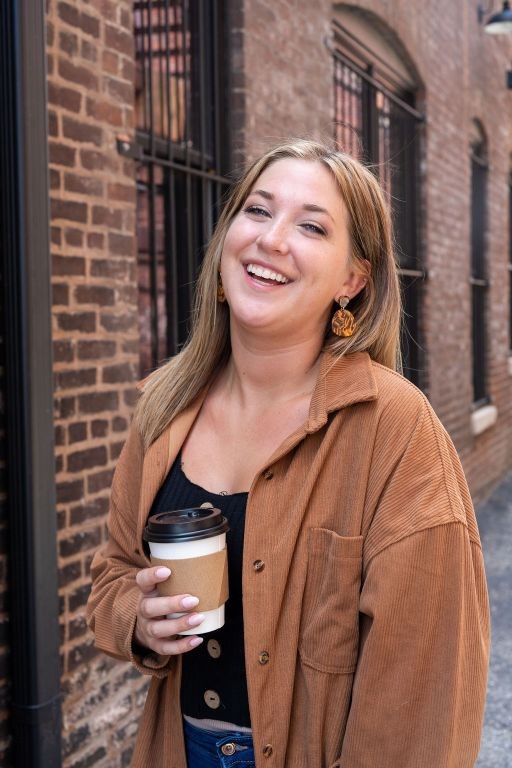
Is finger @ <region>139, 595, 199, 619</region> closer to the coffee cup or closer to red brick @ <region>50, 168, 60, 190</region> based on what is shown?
the coffee cup

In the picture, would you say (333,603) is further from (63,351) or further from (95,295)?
(95,295)

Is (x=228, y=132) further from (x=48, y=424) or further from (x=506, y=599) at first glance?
(x=506, y=599)

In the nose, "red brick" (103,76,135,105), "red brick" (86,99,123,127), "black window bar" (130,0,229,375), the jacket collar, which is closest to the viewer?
the jacket collar

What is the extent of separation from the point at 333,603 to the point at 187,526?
0.32 metres

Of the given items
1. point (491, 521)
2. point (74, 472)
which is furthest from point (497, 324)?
point (74, 472)

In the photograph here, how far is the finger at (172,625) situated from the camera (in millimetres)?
1705

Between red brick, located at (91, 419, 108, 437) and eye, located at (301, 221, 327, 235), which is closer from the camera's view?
eye, located at (301, 221, 327, 235)

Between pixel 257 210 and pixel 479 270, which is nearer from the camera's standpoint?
pixel 257 210

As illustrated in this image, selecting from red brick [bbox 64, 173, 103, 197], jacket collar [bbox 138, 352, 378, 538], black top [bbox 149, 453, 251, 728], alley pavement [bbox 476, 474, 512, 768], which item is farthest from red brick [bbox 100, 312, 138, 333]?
alley pavement [bbox 476, 474, 512, 768]

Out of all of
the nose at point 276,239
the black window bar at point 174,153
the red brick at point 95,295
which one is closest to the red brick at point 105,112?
the black window bar at point 174,153

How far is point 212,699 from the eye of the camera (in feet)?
6.27

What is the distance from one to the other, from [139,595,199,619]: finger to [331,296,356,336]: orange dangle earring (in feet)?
2.27

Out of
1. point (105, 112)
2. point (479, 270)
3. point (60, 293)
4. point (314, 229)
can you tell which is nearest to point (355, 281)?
point (314, 229)

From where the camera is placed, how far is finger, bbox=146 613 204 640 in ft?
5.59
